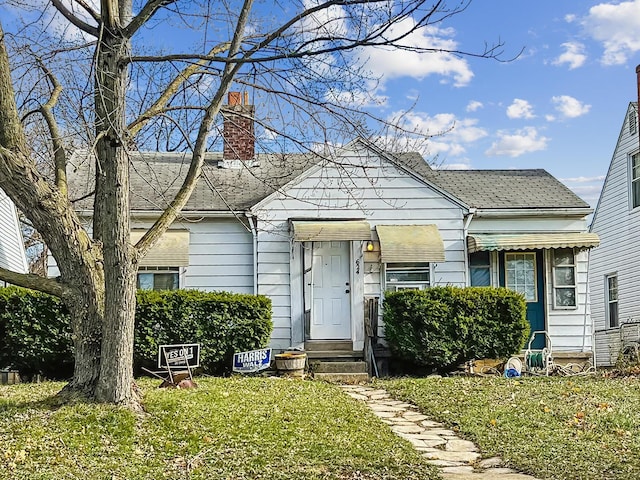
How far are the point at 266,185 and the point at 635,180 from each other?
990cm

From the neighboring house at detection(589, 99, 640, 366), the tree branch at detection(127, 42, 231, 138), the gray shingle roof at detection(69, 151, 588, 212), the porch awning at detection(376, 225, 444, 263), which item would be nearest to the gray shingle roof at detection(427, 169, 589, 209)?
the gray shingle roof at detection(69, 151, 588, 212)

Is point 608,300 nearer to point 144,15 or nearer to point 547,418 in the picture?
point 547,418

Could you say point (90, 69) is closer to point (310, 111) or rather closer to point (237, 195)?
point (310, 111)

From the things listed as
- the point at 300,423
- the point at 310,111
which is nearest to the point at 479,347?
the point at 300,423

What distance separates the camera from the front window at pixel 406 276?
14.2 m

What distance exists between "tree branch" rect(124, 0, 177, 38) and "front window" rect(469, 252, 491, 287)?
28.0ft

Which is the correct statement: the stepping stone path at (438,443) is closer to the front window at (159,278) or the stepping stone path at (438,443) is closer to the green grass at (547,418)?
the green grass at (547,418)

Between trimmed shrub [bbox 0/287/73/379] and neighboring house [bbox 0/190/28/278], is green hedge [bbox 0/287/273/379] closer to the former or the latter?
trimmed shrub [bbox 0/287/73/379]

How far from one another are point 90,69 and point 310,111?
248 cm

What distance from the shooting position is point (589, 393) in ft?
33.4

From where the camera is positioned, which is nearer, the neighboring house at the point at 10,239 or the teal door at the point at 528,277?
the teal door at the point at 528,277

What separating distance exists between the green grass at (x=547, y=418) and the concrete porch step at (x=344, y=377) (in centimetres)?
53

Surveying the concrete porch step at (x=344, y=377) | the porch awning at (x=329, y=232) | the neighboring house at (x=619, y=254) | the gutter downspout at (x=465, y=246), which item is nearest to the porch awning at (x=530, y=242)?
the gutter downspout at (x=465, y=246)

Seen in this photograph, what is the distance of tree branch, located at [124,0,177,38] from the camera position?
763 centimetres
